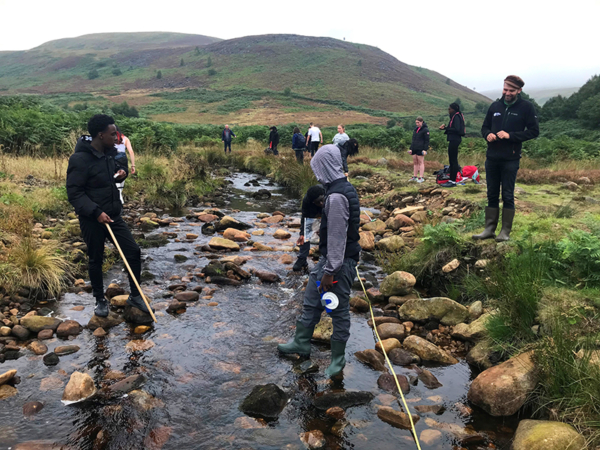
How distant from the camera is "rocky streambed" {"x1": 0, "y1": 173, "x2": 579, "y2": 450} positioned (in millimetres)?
3389

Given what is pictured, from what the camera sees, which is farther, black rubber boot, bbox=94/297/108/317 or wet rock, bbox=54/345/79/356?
black rubber boot, bbox=94/297/108/317

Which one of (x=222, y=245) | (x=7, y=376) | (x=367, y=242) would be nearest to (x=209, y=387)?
(x=7, y=376)

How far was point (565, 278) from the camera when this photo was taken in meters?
4.76

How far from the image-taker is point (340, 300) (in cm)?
400

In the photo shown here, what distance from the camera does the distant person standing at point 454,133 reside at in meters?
10.4

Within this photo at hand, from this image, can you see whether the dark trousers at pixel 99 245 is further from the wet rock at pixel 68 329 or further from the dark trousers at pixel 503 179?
the dark trousers at pixel 503 179

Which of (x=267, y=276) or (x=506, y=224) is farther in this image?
(x=267, y=276)

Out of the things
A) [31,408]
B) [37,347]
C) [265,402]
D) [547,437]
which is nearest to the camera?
[547,437]

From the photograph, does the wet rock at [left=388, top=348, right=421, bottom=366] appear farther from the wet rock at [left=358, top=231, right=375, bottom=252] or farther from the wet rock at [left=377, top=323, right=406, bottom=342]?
the wet rock at [left=358, top=231, right=375, bottom=252]

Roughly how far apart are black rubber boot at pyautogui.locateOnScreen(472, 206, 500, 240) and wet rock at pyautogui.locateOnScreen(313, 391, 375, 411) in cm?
359

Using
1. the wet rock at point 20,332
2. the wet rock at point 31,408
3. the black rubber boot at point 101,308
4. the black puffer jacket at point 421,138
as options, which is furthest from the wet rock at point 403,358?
the black puffer jacket at point 421,138

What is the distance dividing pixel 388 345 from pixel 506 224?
283cm

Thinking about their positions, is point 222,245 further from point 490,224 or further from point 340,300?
point 490,224

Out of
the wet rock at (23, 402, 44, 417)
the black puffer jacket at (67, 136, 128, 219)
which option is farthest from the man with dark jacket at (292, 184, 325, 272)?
the wet rock at (23, 402, 44, 417)
